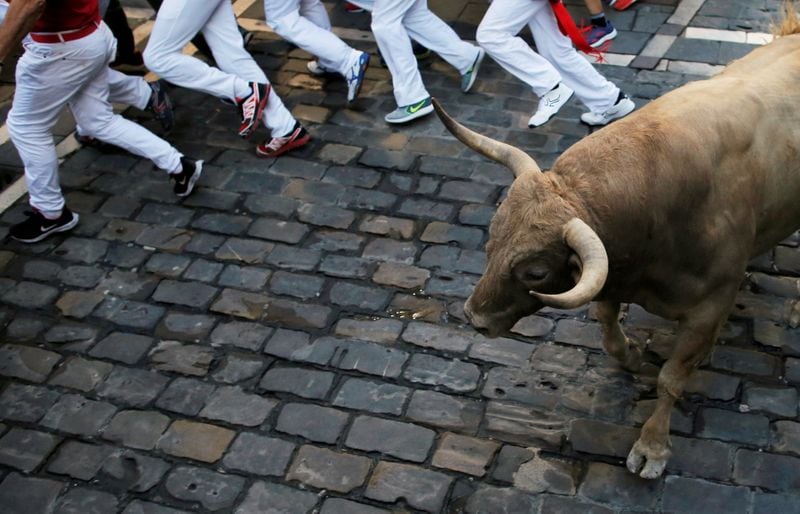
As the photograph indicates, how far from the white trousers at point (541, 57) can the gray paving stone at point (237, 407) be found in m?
3.50

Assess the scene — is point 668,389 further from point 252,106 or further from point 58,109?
point 58,109

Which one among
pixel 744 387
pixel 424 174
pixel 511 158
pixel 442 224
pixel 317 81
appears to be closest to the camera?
pixel 511 158

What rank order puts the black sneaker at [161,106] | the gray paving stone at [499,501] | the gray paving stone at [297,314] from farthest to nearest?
the black sneaker at [161,106]
the gray paving stone at [297,314]
the gray paving stone at [499,501]

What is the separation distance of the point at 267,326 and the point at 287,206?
128 centimetres

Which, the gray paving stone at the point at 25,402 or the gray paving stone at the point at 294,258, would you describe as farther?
the gray paving stone at the point at 294,258

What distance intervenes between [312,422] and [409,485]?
0.69 meters

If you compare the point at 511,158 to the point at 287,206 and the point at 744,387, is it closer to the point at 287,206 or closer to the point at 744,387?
the point at 744,387

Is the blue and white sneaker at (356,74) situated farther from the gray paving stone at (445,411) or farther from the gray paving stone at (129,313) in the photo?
the gray paving stone at (445,411)

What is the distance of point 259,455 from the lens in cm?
507

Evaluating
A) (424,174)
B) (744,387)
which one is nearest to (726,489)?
(744,387)

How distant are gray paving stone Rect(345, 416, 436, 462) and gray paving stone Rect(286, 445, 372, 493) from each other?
10 centimetres

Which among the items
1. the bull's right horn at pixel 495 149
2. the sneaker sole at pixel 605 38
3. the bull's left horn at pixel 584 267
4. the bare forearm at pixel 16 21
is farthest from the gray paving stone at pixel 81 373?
the sneaker sole at pixel 605 38

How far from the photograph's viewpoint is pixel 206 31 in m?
7.47

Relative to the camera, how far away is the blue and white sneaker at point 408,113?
7.74 meters
